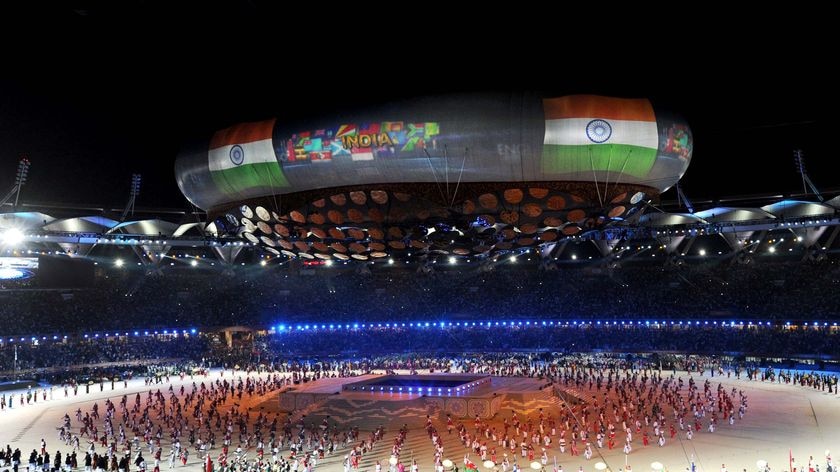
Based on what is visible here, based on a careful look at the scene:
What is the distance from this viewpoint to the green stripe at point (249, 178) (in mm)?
16344

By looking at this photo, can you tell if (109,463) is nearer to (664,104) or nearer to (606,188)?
(606,188)

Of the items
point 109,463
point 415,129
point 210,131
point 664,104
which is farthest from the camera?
point 109,463

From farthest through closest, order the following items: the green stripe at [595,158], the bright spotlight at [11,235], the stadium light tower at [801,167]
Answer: the stadium light tower at [801,167]
the bright spotlight at [11,235]
the green stripe at [595,158]

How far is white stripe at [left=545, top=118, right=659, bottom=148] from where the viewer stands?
48.0 feet

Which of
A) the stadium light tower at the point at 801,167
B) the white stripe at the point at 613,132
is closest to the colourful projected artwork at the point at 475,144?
the white stripe at the point at 613,132

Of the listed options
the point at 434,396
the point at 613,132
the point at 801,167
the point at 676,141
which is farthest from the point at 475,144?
the point at 801,167

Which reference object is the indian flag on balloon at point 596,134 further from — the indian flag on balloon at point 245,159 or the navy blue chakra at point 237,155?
the navy blue chakra at point 237,155

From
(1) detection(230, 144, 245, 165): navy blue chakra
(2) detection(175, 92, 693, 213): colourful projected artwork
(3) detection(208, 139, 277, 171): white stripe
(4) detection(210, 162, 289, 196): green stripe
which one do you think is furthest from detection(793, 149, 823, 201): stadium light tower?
(1) detection(230, 144, 245, 165): navy blue chakra

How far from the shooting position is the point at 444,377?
4916 centimetres

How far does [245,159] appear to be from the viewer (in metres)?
16.5

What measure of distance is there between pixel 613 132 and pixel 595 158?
0.66 m

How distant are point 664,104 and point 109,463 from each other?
26.8 meters

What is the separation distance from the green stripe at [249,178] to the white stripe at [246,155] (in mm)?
101

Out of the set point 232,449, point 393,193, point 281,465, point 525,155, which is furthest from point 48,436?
point 525,155
